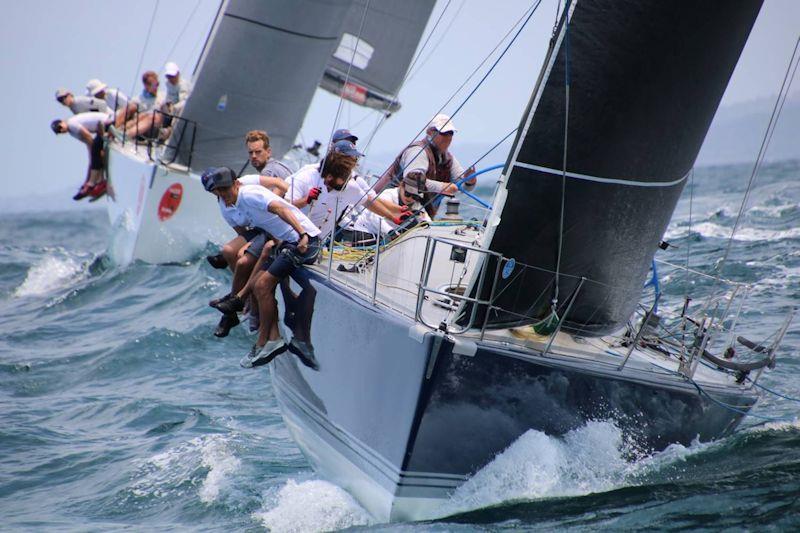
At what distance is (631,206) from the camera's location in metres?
5.10

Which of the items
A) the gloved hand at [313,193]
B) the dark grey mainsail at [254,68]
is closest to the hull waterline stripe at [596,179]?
the gloved hand at [313,193]

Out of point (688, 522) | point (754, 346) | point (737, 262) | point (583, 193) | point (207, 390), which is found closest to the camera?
point (688, 522)

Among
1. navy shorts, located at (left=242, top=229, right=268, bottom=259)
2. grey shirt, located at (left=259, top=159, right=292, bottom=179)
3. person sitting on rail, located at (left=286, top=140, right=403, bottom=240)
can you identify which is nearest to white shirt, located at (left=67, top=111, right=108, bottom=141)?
grey shirt, located at (left=259, top=159, right=292, bottom=179)

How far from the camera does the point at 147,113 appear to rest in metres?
14.3

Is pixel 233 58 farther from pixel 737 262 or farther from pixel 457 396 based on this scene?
pixel 457 396

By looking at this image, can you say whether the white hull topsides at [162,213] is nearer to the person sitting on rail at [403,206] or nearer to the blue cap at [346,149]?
the person sitting on rail at [403,206]

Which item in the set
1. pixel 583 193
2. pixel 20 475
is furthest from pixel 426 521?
pixel 20 475

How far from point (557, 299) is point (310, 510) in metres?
1.79

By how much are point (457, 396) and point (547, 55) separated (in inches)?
65.1

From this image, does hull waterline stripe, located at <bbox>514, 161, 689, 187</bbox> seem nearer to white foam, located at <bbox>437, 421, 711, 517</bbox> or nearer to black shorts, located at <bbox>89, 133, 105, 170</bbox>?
white foam, located at <bbox>437, 421, 711, 517</bbox>

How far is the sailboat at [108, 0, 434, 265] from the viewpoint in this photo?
12820 millimetres

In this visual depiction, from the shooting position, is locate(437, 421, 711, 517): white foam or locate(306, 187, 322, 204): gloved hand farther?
locate(306, 187, 322, 204): gloved hand

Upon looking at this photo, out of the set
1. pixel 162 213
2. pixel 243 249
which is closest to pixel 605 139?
pixel 243 249

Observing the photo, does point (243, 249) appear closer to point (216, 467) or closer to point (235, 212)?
point (235, 212)
